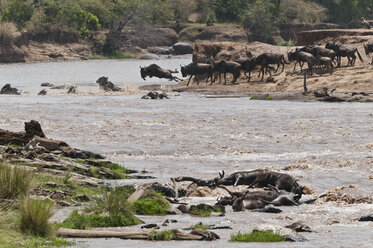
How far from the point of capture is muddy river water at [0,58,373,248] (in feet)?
38.3

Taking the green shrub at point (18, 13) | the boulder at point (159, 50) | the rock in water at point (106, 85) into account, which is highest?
the green shrub at point (18, 13)

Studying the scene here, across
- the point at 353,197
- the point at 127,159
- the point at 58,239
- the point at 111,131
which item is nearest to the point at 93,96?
the point at 111,131

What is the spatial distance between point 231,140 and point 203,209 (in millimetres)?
10741

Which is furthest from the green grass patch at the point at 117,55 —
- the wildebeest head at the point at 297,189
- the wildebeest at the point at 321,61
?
the wildebeest head at the point at 297,189

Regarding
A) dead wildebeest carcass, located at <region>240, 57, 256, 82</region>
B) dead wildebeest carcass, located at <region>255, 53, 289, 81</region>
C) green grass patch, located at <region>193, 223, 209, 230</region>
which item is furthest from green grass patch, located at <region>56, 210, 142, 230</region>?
dead wildebeest carcass, located at <region>240, 57, 256, 82</region>

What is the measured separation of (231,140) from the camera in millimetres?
22969

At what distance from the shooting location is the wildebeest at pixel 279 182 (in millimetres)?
13945

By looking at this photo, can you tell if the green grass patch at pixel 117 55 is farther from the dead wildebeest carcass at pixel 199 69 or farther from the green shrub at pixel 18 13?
the dead wildebeest carcass at pixel 199 69

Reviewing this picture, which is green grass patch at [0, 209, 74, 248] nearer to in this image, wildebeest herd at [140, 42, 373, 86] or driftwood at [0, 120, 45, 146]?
driftwood at [0, 120, 45, 146]

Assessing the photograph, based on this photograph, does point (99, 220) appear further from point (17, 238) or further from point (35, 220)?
point (17, 238)

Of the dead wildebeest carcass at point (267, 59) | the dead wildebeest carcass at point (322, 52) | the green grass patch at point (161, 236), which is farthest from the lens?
the dead wildebeest carcass at point (267, 59)

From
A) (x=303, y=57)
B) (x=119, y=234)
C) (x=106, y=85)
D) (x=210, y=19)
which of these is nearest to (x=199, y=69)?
(x=106, y=85)

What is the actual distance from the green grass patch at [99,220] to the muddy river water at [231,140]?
64cm

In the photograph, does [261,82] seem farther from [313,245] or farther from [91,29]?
[91,29]
